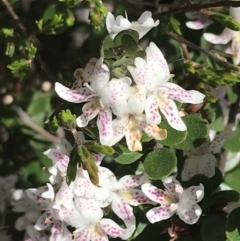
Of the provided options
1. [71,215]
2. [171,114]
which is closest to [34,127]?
[71,215]

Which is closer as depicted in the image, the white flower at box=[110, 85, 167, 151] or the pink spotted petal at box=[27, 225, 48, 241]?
the white flower at box=[110, 85, 167, 151]

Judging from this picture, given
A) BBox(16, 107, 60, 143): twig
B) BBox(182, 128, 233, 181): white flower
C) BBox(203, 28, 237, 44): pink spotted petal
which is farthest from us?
BBox(16, 107, 60, 143): twig

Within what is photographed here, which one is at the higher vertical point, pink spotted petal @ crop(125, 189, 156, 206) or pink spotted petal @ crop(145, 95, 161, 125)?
pink spotted petal @ crop(145, 95, 161, 125)

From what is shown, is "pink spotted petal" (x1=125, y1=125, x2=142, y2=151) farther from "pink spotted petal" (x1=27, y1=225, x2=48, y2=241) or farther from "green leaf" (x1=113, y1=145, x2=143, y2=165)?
"pink spotted petal" (x1=27, y1=225, x2=48, y2=241)

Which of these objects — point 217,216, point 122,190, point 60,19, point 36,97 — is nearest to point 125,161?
point 122,190

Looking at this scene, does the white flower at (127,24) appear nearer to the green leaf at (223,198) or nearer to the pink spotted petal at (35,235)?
the green leaf at (223,198)

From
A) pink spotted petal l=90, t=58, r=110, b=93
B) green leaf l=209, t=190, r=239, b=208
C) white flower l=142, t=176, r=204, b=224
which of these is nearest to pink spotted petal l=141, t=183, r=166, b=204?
white flower l=142, t=176, r=204, b=224

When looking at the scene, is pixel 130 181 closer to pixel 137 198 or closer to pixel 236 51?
pixel 137 198
